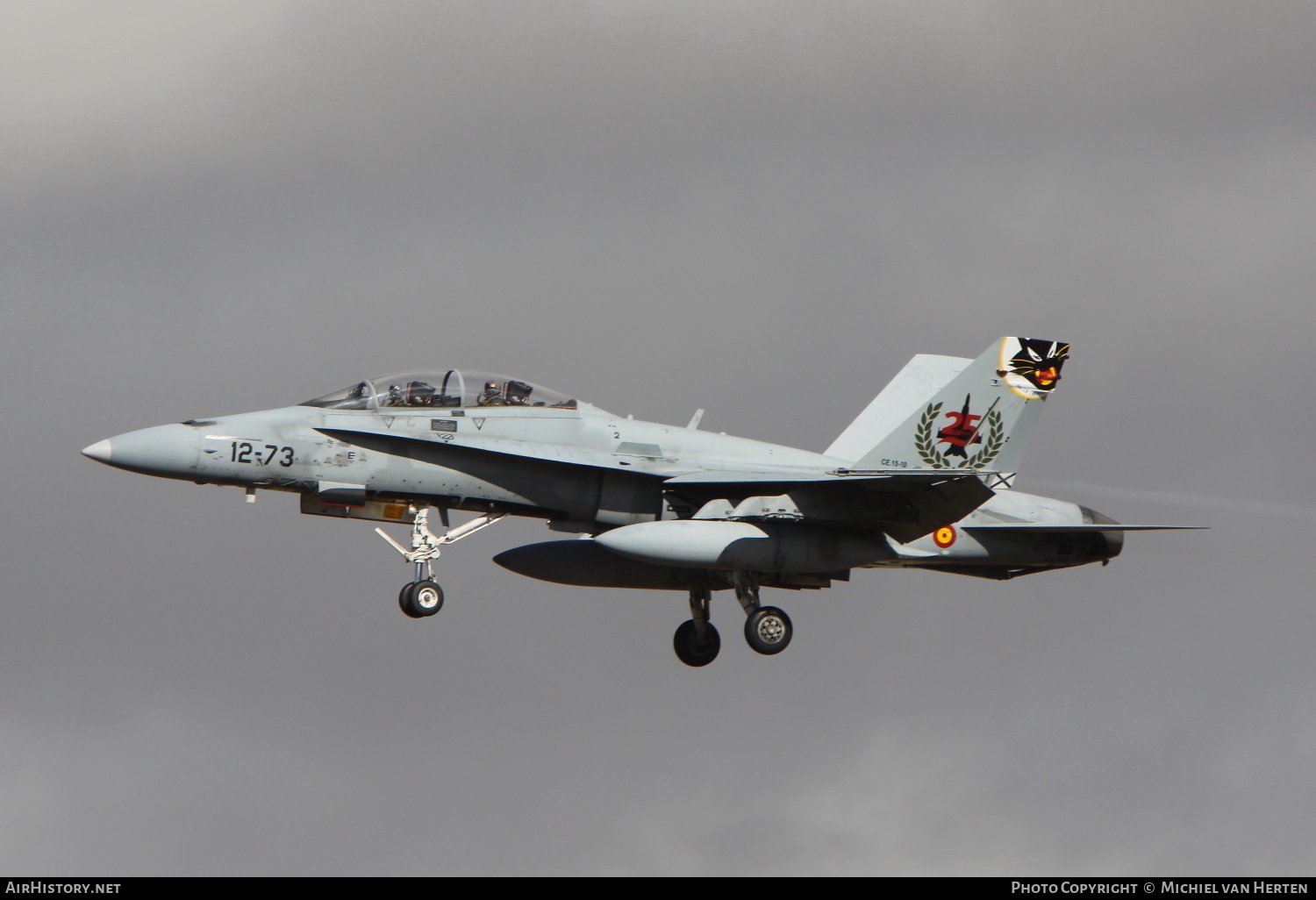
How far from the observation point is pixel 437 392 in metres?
22.6

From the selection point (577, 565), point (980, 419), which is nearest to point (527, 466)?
point (577, 565)

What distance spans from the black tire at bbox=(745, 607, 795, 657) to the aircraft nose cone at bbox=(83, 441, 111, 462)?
9.33 meters

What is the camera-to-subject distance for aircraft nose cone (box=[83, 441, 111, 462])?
20516mm

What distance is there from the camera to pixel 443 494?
22.7m

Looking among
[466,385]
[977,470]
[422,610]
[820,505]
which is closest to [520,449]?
[466,385]

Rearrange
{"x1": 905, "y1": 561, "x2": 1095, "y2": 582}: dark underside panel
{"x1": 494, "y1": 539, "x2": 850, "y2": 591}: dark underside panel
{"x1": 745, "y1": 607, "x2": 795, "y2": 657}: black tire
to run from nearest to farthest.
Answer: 1. {"x1": 745, "y1": 607, "x2": 795, "y2": 657}: black tire
2. {"x1": 494, "y1": 539, "x2": 850, "y2": 591}: dark underside panel
3. {"x1": 905, "y1": 561, "x2": 1095, "y2": 582}: dark underside panel

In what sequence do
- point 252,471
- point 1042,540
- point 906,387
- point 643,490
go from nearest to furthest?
1. point 252,471
2. point 643,490
3. point 1042,540
4. point 906,387

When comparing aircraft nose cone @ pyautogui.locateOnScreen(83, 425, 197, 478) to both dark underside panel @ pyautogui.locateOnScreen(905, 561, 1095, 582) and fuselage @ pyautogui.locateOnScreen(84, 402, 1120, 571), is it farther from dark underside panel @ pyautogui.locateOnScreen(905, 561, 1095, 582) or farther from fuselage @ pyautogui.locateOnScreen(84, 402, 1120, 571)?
dark underside panel @ pyautogui.locateOnScreen(905, 561, 1095, 582)

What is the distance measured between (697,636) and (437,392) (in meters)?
6.55

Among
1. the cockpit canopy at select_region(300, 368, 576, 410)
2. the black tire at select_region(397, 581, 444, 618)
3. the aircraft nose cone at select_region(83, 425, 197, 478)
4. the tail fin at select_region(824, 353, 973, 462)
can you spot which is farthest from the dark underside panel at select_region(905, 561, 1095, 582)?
the aircraft nose cone at select_region(83, 425, 197, 478)

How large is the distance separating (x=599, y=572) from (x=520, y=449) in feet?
11.9

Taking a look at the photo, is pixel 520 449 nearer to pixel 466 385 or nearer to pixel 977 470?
pixel 466 385

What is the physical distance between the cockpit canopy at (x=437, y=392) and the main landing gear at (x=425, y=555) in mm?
1585

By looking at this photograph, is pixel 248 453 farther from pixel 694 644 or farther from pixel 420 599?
pixel 694 644
